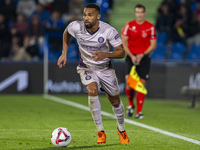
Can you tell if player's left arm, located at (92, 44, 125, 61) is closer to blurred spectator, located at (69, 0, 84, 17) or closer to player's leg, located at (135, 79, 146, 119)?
player's leg, located at (135, 79, 146, 119)

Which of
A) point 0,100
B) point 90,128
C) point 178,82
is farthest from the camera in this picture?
point 178,82

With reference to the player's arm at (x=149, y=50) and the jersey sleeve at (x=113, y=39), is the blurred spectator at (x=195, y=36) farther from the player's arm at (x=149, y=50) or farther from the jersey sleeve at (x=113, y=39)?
the jersey sleeve at (x=113, y=39)

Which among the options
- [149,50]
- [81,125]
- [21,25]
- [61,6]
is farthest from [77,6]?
[81,125]

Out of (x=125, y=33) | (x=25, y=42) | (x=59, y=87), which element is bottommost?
(x=59, y=87)

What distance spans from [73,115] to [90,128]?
225cm

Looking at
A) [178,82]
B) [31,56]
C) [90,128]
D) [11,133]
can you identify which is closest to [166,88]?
[178,82]

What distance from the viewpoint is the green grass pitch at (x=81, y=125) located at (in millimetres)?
5992

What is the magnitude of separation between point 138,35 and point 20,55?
23.2 feet

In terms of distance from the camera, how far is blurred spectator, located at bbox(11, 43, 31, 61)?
15970mm

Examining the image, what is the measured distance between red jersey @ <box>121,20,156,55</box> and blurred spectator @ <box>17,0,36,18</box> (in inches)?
357

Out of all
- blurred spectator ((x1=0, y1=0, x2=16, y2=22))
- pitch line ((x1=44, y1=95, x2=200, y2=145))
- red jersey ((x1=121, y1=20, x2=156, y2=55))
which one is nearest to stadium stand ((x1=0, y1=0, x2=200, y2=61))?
blurred spectator ((x1=0, y1=0, x2=16, y2=22))

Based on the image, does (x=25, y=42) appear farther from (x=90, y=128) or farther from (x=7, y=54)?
(x=90, y=128)

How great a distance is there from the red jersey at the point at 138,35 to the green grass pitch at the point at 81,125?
1.35 meters

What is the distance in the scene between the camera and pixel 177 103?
1366 centimetres
